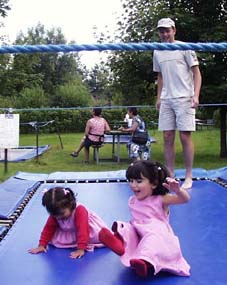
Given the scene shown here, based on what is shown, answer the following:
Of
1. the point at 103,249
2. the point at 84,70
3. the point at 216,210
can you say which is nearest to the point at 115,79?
the point at 216,210

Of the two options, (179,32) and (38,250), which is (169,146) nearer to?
(38,250)

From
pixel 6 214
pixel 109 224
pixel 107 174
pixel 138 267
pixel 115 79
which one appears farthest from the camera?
pixel 115 79

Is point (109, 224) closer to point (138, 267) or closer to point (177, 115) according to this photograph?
point (138, 267)

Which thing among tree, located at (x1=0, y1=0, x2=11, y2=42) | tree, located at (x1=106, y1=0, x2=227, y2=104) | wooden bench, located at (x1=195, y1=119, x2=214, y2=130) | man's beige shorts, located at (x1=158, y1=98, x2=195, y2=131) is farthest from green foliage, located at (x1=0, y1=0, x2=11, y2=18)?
man's beige shorts, located at (x1=158, y1=98, x2=195, y2=131)

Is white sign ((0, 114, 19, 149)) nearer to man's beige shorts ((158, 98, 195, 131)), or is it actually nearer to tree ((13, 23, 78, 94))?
man's beige shorts ((158, 98, 195, 131))

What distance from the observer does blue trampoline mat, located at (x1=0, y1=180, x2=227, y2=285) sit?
5.61 feet

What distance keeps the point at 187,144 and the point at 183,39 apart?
12.8ft

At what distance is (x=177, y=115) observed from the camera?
3.53 m

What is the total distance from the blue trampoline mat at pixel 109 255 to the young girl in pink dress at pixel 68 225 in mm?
44

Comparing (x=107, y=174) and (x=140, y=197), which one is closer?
(x=140, y=197)

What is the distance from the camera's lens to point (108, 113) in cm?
1738

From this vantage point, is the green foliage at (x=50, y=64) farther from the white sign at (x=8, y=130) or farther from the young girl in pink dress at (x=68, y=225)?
the young girl in pink dress at (x=68, y=225)

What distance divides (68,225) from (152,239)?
18.1 inches

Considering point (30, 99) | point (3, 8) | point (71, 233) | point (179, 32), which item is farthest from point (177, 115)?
point (30, 99)
